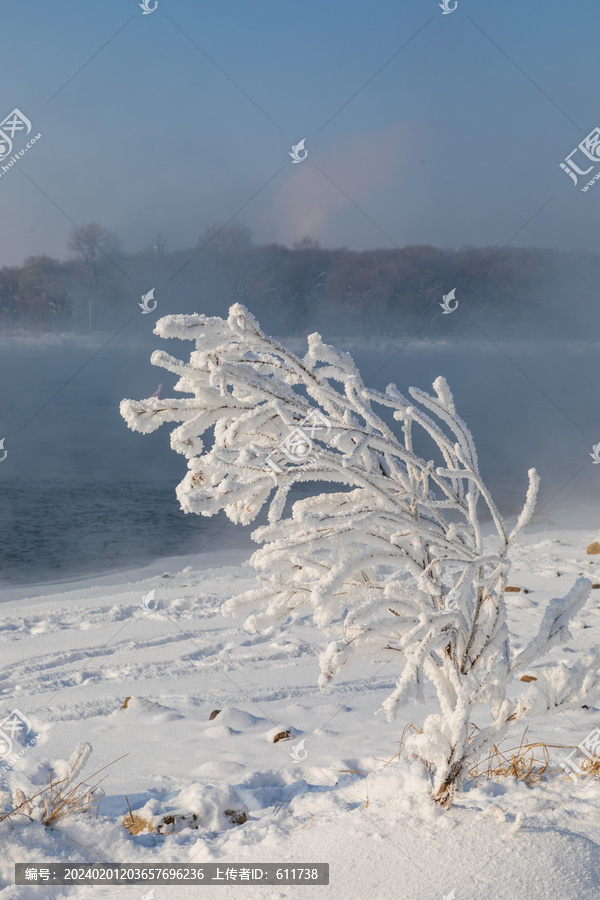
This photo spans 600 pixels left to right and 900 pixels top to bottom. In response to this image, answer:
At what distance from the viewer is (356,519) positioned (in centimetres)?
216

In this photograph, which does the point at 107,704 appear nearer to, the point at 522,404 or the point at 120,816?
the point at 120,816

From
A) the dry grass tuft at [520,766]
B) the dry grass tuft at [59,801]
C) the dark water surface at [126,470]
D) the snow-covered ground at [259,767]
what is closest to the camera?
the snow-covered ground at [259,767]

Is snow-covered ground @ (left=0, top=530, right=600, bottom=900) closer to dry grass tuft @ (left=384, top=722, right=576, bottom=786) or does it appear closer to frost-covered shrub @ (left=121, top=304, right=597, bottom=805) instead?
dry grass tuft @ (left=384, top=722, right=576, bottom=786)

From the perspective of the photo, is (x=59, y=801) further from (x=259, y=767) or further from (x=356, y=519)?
(x=356, y=519)

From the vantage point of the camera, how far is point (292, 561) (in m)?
2.38

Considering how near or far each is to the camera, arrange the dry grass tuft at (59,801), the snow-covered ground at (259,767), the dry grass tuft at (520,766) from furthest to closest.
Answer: the dry grass tuft at (520,766) < the dry grass tuft at (59,801) < the snow-covered ground at (259,767)

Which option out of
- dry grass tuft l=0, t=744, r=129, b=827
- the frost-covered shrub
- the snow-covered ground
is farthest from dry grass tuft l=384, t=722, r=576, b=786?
dry grass tuft l=0, t=744, r=129, b=827

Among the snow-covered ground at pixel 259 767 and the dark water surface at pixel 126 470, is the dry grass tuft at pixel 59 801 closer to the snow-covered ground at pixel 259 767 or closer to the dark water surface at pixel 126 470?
the snow-covered ground at pixel 259 767

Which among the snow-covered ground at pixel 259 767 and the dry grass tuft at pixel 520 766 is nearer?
the snow-covered ground at pixel 259 767
